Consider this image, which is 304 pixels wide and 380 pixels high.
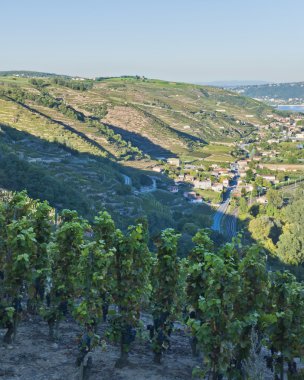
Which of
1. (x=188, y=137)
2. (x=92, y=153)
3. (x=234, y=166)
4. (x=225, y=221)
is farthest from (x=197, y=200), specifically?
(x=188, y=137)

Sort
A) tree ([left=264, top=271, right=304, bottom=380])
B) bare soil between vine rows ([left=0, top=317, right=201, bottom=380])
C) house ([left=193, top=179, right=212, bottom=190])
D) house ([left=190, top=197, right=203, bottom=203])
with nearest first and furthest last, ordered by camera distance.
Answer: tree ([left=264, top=271, right=304, bottom=380]), bare soil between vine rows ([left=0, top=317, right=201, bottom=380]), house ([left=190, top=197, right=203, bottom=203]), house ([left=193, top=179, right=212, bottom=190])

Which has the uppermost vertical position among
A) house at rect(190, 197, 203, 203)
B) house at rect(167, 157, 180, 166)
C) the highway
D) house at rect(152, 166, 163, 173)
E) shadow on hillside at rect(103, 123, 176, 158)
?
shadow on hillside at rect(103, 123, 176, 158)

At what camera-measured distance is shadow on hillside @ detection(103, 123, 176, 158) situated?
155 m

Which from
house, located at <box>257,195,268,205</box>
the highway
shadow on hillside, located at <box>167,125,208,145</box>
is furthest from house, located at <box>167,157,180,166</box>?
house, located at <box>257,195,268,205</box>

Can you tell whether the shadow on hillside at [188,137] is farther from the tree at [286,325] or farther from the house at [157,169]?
the tree at [286,325]

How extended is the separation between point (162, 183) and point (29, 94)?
52287 mm

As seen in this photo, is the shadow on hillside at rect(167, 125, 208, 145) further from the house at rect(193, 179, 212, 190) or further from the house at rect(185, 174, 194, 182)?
the house at rect(193, 179, 212, 190)

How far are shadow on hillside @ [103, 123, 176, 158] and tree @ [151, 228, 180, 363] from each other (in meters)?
135

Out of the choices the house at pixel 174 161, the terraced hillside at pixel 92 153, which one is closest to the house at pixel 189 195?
the terraced hillside at pixel 92 153

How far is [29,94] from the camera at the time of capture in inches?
5413

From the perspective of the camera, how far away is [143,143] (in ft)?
527

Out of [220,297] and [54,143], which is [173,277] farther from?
[54,143]

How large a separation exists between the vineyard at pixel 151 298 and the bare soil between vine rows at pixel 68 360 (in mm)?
82

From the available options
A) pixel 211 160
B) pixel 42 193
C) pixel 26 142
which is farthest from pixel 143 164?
pixel 42 193
